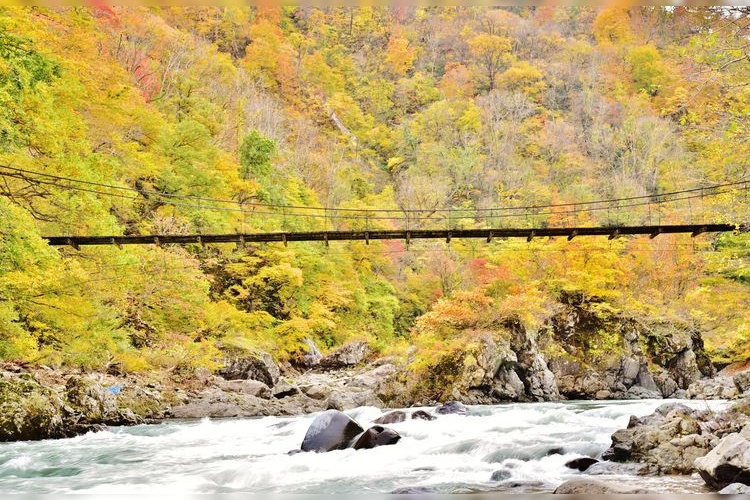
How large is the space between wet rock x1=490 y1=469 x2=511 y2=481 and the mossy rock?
26.1 feet

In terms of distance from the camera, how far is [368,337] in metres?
27.0

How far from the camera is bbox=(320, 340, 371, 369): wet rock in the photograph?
2470 cm

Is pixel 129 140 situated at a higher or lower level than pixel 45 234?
higher

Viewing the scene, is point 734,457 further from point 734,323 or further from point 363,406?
point 734,323

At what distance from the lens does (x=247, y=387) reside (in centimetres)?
1759

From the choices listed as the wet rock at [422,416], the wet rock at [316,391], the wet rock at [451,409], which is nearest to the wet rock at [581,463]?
the wet rock at [422,416]

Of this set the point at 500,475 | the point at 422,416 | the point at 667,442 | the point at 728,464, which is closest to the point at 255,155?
the point at 422,416

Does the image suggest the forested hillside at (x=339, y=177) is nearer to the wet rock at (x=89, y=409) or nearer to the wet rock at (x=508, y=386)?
the wet rock at (x=89, y=409)

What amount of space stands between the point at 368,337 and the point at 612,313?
10494 millimetres

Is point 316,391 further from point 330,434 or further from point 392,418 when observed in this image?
point 330,434

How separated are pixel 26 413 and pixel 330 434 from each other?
18.2 feet

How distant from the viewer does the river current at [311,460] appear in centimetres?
775

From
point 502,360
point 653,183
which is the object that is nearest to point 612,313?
point 502,360

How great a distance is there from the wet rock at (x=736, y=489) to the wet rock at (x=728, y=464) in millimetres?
211
